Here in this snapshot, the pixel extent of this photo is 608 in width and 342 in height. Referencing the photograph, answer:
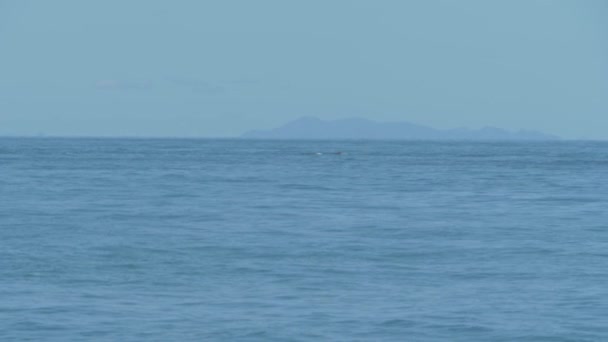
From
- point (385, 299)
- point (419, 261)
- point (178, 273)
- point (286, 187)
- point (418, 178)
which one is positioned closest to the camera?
point (385, 299)

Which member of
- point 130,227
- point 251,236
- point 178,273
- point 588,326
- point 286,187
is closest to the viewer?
point 588,326

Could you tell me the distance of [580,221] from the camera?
31.9 m

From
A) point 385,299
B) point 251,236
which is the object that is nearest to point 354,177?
point 251,236

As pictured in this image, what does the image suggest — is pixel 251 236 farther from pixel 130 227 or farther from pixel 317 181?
pixel 317 181

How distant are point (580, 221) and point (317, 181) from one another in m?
23.5

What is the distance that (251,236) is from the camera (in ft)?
90.7

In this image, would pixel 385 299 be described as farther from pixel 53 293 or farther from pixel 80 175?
pixel 80 175

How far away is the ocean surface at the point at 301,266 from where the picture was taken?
53.1 ft

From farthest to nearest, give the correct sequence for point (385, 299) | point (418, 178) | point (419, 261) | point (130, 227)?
point (418, 178), point (130, 227), point (419, 261), point (385, 299)

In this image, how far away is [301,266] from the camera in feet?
72.3

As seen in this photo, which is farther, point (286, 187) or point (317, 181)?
point (317, 181)

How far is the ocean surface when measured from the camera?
1617 centimetres

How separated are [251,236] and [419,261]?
241 inches

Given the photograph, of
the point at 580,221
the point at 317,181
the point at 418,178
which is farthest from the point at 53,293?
the point at 418,178
